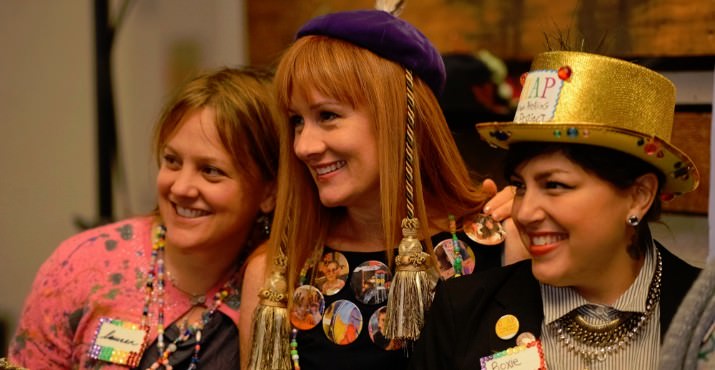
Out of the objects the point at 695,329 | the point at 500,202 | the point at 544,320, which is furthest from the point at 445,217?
the point at 695,329

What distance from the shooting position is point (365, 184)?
2111 mm

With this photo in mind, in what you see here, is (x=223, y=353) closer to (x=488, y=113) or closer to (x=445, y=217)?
(x=445, y=217)

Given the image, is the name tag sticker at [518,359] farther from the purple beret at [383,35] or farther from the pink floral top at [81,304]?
the pink floral top at [81,304]

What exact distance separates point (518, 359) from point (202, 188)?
100cm

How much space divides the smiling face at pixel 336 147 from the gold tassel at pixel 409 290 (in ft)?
0.48

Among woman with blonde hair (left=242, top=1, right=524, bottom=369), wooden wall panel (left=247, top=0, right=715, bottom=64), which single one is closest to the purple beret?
woman with blonde hair (left=242, top=1, right=524, bottom=369)

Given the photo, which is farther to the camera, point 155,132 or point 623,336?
point 155,132

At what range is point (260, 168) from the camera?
2.45m

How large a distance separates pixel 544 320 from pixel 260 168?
0.96 meters

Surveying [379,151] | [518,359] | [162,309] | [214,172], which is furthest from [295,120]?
[518,359]

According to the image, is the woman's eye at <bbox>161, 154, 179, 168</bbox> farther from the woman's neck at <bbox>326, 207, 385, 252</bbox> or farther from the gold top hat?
the gold top hat

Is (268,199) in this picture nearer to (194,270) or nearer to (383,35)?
(194,270)

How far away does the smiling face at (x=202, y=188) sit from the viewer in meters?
2.38

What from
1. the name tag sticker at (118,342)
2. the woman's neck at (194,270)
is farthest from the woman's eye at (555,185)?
the name tag sticker at (118,342)
